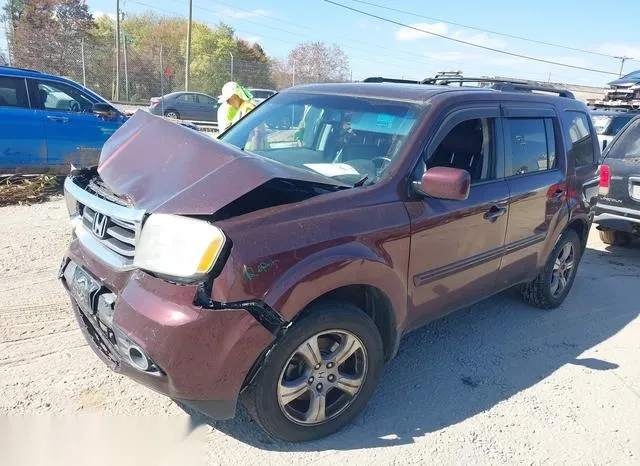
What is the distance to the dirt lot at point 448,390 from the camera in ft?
9.49

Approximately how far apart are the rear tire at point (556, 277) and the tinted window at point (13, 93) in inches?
284

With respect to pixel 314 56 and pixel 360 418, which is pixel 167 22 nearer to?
pixel 314 56

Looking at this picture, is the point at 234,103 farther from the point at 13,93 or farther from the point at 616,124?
the point at 616,124

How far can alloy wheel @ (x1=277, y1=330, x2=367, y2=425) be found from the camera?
2.71 metres

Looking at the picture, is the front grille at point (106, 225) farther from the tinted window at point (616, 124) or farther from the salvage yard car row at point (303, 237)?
the tinted window at point (616, 124)

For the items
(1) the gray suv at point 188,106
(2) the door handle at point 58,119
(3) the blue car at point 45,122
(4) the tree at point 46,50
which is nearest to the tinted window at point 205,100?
(1) the gray suv at point 188,106

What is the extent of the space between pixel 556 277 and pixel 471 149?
6.47ft

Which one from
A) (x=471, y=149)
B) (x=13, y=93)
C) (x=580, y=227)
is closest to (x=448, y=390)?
(x=471, y=149)

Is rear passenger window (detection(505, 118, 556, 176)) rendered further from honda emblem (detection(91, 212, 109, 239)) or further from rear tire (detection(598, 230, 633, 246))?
rear tire (detection(598, 230, 633, 246))

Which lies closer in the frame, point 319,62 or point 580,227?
point 580,227

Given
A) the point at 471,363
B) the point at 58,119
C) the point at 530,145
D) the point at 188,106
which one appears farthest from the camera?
the point at 188,106

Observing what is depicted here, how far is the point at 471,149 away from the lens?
3.62 meters

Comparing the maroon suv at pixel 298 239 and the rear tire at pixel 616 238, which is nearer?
the maroon suv at pixel 298 239

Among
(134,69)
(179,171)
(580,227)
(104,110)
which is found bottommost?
(580,227)
